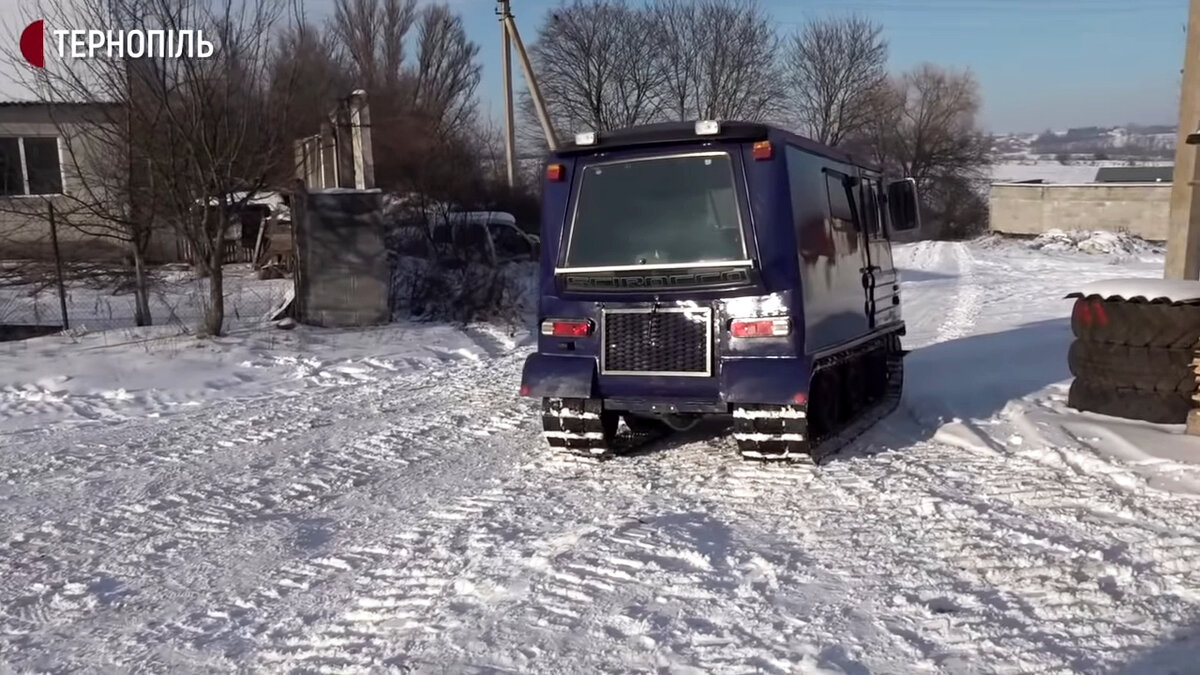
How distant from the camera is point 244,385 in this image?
35.4ft

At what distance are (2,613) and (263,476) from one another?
2533 mm

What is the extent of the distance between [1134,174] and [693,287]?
62.1 meters

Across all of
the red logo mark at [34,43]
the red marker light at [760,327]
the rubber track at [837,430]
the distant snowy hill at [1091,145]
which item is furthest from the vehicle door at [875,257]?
the distant snowy hill at [1091,145]

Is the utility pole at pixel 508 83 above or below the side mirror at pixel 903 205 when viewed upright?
above

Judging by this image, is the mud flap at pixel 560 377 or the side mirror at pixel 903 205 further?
the side mirror at pixel 903 205

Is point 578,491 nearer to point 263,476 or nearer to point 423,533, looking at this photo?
point 423,533

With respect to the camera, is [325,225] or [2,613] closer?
[2,613]

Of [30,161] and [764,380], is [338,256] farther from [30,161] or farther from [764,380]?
[30,161]

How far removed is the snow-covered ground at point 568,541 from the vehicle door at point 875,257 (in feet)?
3.02

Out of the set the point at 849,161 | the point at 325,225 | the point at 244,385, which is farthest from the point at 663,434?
the point at 325,225

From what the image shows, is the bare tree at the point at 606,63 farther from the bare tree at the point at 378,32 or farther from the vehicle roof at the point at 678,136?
the vehicle roof at the point at 678,136

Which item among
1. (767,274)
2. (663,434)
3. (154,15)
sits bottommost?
(663,434)

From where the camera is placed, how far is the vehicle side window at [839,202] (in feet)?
26.5

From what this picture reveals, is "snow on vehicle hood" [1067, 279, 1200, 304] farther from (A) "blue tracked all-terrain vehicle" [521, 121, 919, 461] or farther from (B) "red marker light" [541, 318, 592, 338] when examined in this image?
(B) "red marker light" [541, 318, 592, 338]
